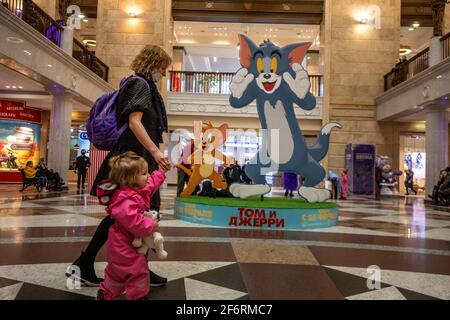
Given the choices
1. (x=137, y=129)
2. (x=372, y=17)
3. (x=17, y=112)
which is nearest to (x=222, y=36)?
(x=372, y=17)

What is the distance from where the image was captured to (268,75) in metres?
5.50

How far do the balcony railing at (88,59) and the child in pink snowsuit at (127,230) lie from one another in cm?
1196

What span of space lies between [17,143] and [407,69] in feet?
51.3

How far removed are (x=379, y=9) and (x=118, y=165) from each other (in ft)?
54.9

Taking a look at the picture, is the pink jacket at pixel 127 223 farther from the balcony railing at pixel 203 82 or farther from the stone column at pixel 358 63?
the balcony railing at pixel 203 82

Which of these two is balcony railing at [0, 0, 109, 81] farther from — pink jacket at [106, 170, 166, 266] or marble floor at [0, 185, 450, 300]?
pink jacket at [106, 170, 166, 266]

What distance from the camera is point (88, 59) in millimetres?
13516

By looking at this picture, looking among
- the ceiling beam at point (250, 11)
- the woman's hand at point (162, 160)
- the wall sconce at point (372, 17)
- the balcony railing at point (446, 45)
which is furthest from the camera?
the ceiling beam at point (250, 11)

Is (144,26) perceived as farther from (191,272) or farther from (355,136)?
(191,272)

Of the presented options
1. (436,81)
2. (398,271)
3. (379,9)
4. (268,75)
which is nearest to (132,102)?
(398,271)

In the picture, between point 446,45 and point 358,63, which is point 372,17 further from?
point 446,45

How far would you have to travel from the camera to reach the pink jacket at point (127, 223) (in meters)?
1.69

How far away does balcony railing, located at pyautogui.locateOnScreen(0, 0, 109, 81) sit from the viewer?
9141 mm

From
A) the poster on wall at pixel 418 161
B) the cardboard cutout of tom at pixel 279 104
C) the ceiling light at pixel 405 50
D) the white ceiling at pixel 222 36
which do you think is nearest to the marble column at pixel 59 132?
the cardboard cutout of tom at pixel 279 104
